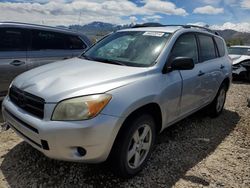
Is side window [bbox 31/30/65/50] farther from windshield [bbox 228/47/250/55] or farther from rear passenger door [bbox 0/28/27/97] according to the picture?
windshield [bbox 228/47/250/55]

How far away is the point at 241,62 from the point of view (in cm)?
1101

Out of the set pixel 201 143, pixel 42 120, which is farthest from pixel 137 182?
pixel 201 143

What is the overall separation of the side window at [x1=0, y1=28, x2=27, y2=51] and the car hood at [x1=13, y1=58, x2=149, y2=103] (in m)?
1.93

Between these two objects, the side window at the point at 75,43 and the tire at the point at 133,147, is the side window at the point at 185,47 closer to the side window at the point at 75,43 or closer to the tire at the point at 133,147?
the tire at the point at 133,147

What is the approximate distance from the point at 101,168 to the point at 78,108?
1024 millimetres

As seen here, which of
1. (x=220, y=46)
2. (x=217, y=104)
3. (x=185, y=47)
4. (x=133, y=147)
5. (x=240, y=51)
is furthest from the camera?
(x=240, y=51)

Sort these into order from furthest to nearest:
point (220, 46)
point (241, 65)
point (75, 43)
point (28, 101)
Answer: point (241, 65)
point (75, 43)
point (220, 46)
point (28, 101)

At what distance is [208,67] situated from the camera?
469cm

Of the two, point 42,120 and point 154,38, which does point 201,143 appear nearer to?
point 154,38

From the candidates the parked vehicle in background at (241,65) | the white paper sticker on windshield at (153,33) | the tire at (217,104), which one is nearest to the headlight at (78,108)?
the white paper sticker on windshield at (153,33)

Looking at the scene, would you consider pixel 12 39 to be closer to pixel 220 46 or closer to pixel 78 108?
pixel 78 108

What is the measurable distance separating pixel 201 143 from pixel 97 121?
7.80 ft

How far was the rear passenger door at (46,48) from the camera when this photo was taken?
213 inches

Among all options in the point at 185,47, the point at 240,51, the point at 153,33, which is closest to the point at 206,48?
the point at 185,47
